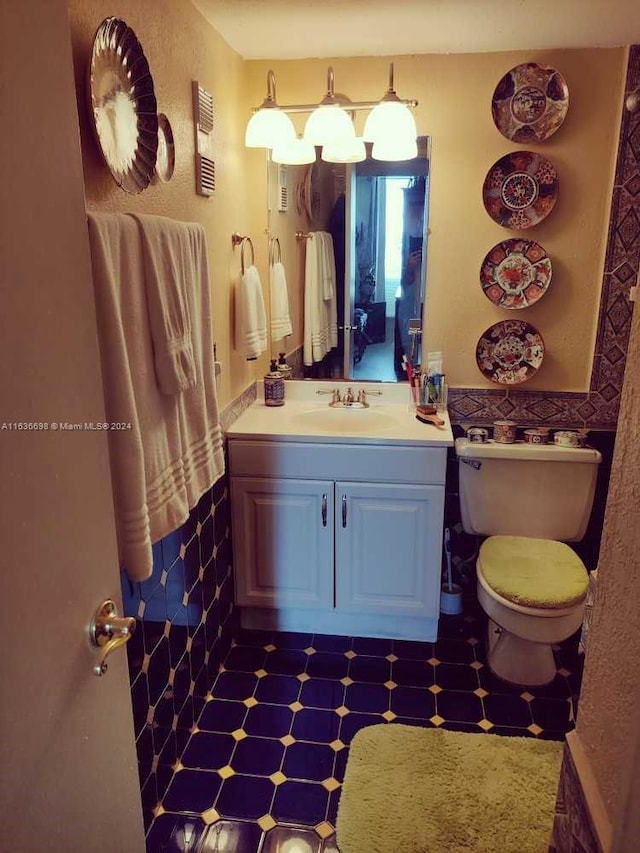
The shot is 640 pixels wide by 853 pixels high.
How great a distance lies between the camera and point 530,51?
2195 mm

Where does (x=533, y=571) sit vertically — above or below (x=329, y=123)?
below

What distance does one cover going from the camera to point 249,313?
2.22m

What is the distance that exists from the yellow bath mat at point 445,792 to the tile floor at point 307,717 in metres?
0.05

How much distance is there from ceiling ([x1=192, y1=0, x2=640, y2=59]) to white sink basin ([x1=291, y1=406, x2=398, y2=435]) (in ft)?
4.18

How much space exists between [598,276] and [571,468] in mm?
705

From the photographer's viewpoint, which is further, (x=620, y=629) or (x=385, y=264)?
(x=385, y=264)

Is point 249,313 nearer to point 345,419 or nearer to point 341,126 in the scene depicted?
point 345,419

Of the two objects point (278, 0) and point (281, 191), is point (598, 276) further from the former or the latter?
point (278, 0)

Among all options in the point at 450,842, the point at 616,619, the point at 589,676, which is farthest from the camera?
the point at 450,842

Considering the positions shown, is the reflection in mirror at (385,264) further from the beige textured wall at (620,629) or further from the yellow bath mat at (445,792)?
the beige textured wall at (620,629)

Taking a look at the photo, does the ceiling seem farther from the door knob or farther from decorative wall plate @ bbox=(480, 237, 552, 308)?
the door knob

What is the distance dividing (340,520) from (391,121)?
1345mm

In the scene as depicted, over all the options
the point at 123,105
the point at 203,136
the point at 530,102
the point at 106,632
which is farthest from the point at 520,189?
the point at 106,632

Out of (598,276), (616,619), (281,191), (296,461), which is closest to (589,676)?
(616,619)
